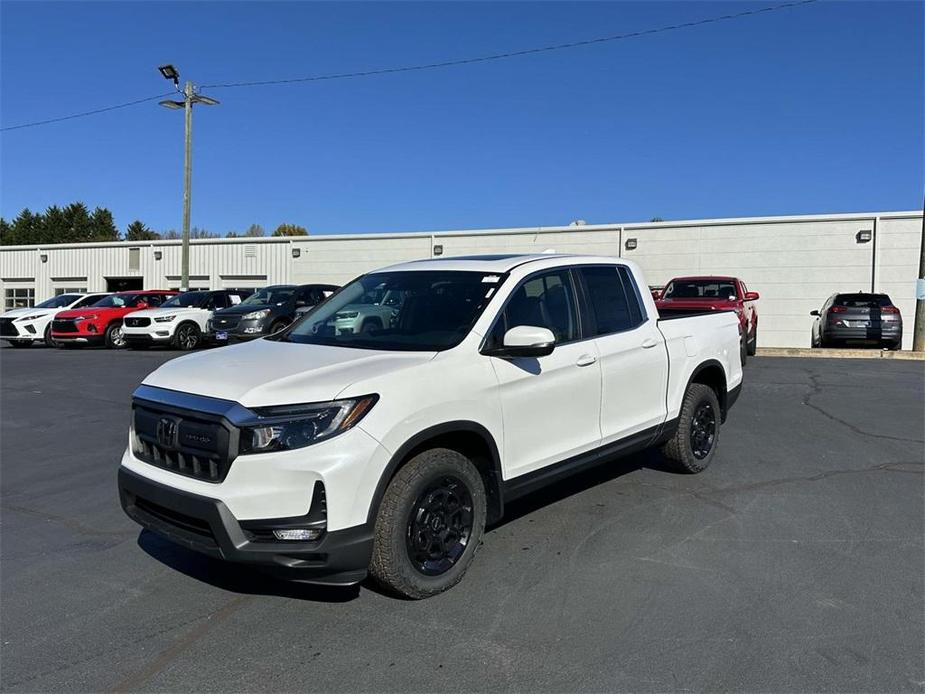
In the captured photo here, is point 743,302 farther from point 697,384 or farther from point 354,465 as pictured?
point 354,465

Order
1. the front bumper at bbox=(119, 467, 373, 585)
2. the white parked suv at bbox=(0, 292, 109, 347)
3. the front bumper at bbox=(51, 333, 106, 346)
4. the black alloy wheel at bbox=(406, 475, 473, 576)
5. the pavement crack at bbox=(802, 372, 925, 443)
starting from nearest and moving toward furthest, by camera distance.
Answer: the front bumper at bbox=(119, 467, 373, 585)
the black alloy wheel at bbox=(406, 475, 473, 576)
the pavement crack at bbox=(802, 372, 925, 443)
the front bumper at bbox=(51, 333, 106, 346)
the white parked suv at bbox=(0, 292, 109, 347)

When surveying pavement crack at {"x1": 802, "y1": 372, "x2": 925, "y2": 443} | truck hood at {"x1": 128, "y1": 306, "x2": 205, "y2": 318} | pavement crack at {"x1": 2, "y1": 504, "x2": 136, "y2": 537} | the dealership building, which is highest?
the dealership building

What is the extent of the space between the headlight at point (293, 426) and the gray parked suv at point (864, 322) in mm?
17615

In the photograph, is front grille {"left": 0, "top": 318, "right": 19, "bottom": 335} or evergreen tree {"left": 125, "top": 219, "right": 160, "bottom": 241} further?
evergreen tree {"left": 125, "top": 219, "right": 160, "bottom": 241}

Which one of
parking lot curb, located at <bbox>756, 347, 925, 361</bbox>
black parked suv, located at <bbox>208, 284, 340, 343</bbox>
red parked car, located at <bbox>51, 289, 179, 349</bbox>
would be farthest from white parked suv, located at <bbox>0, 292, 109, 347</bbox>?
parking lot curb, located at <bbox>756, 347, 925, 361</bbox>

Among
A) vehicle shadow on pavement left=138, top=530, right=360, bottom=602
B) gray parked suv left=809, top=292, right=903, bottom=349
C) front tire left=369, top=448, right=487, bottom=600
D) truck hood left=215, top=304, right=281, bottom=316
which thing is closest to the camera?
front tire left=369, top=448, right=487, bottom=600

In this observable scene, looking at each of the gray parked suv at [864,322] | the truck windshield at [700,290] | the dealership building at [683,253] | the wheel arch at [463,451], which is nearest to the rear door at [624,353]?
the wheel arch at [463,451]

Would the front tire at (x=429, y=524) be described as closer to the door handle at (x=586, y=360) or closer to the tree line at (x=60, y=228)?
the door handle at (x=586, y=360)

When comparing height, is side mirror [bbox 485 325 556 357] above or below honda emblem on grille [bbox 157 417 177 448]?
above

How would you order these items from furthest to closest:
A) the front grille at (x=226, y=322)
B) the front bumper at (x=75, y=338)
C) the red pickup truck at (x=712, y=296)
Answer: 1. the front bumper at (x=75, y=338)
2. the front grille at (x=226, y=322)
3. the red pickup truck at (x=712, y=296)

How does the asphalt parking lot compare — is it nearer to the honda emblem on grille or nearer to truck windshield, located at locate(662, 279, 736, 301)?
the honda emblem on grille

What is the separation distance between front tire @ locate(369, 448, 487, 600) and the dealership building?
612 inches

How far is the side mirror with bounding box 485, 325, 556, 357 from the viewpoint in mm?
3945

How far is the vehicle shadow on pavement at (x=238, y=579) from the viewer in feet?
12.7
